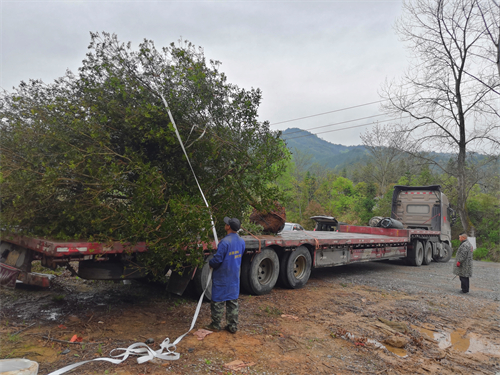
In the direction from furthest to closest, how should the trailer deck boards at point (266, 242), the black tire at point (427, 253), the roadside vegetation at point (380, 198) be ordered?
1. the roadside vegetation at point (380, 198)
2. the black tire at point (427, 253)
3. the trailer deck boards at point (266, 242)

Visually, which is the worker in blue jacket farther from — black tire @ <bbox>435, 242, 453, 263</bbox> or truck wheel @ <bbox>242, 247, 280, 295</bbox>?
black tire @ <bbox>435, 242, 453, 263</bbox>

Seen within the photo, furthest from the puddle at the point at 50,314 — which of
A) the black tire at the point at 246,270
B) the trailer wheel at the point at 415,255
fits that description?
the trailer wheel at the point at 415,255

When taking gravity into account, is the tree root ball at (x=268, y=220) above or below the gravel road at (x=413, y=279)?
above

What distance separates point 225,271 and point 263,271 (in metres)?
2.54

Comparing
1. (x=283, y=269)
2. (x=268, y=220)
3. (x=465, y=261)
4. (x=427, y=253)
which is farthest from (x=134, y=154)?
(x=427, y=253)

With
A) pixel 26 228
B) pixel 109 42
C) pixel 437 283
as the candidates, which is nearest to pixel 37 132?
pixel 26 228

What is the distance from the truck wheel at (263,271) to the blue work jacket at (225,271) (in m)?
1.87

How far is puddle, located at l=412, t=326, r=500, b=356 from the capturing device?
4.89 meters

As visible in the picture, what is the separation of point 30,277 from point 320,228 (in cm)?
1046

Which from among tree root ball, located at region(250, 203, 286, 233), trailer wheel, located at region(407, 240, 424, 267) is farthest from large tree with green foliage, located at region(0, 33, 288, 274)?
trailer wheel, located at region(407, 240, 424, 267)

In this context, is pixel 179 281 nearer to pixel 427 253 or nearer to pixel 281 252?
pixel 281 252

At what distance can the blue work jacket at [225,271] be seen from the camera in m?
4.71

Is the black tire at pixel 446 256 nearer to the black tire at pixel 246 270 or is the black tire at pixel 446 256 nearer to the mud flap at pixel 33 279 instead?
the black tire at pixel 246 270

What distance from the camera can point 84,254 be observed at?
A: 434 centimetres
